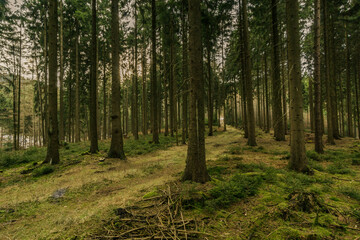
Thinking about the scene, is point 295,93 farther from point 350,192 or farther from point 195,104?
point 195,104

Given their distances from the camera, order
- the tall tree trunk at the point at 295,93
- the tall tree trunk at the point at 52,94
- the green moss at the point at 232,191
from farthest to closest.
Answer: the tall tree trunk at the point at 52,94, the tall tree trunk at the point at 295,93, the green moss at the point at 232,191

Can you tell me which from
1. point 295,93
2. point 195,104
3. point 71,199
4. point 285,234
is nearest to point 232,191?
A: point 285,234

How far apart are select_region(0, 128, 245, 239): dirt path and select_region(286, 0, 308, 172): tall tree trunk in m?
4.85

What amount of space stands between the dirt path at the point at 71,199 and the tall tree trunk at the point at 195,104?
131cm

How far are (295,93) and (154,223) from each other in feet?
20.2

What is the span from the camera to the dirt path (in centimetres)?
322

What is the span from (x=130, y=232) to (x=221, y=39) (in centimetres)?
2417

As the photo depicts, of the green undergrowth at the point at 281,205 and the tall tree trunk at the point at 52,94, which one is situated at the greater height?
the tall tree trunk at the point at 52,94

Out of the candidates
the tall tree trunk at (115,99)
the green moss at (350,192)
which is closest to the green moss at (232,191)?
the green moss at (350,192)

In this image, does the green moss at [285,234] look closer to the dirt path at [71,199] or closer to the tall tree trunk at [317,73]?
the dirt path at [71,199]

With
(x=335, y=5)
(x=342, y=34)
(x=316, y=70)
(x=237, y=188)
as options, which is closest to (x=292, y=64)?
(x=316, y=70)

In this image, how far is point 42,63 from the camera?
19594 mm

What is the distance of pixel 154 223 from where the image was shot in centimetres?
296

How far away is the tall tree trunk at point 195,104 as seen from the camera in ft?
16.4
